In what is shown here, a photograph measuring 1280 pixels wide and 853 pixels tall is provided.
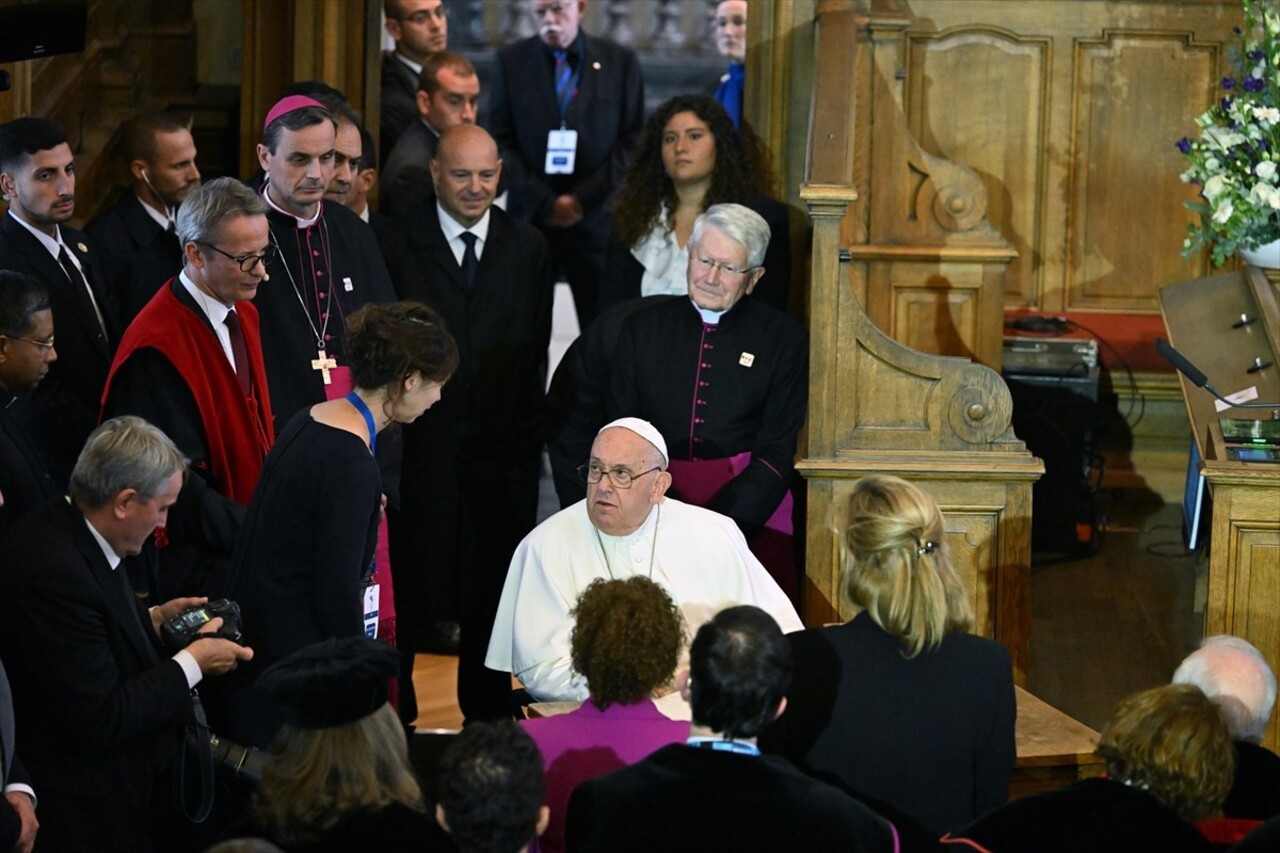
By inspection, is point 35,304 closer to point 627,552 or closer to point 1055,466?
point 627,552

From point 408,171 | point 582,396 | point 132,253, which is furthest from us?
point 408,171

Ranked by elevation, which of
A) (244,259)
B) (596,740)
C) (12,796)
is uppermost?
(244,259)

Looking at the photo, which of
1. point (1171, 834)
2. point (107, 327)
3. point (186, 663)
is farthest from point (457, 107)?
point (1171, 834)

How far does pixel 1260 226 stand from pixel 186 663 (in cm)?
382

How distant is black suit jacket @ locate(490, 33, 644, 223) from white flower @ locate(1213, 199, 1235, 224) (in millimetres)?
2107

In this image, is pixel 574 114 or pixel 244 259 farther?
pixel 574 114

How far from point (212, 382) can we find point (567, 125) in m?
2.81

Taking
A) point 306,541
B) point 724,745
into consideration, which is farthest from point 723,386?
point 724,745

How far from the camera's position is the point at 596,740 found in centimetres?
310

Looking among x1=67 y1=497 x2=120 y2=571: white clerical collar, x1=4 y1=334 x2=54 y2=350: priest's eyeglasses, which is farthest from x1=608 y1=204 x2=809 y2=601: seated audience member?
x1=67 y1=497 x2=120 y2=571: white clerical collar

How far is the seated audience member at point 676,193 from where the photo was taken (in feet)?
17.9

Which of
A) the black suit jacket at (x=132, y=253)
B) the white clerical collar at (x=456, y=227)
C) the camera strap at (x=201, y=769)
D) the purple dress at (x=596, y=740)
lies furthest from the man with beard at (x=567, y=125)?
the purple dress at (x=596, y=740)

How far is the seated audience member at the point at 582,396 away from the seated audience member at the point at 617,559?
30.4 inches

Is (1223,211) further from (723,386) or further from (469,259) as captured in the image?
(469,259)
